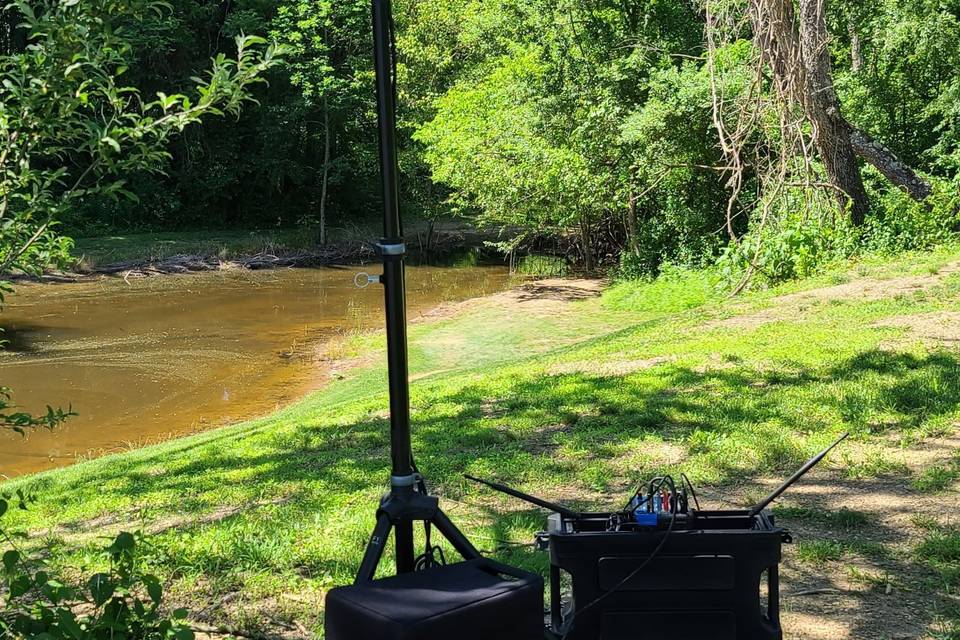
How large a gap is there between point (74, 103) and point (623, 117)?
17286 mm

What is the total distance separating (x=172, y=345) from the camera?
1742cm

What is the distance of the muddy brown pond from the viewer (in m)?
12.1

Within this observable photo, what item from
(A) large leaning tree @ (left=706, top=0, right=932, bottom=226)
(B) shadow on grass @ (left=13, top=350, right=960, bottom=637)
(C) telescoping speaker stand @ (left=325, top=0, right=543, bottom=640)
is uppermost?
(A) large leaning tree @ (left=706, top=0, right=932, bottom=226)

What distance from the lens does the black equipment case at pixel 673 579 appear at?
8.09 ft

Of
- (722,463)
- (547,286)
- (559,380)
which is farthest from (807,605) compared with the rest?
(547,286)

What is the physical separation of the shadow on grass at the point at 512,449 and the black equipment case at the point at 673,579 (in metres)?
1.14

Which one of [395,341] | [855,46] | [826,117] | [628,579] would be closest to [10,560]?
[395,341]

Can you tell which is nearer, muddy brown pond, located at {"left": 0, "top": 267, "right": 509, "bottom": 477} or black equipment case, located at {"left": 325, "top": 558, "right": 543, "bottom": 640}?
black equipment case, located at {"left": 325, "top": 558, "right": 543, "bottom": 640}

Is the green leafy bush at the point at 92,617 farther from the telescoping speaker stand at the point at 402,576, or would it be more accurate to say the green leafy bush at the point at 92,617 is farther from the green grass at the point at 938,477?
the green grass at the point at 938,477

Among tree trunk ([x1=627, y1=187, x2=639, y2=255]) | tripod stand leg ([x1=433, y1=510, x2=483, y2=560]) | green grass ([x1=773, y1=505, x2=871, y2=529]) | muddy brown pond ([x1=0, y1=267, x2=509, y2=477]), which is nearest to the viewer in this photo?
tripod stand leg ([x1=433, y1=510, x2=483, y2=560])

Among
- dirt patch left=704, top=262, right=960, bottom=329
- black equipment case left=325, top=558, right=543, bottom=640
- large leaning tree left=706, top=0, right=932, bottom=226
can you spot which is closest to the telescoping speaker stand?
black equipment case left=325, top=558, right=543, bottom=640

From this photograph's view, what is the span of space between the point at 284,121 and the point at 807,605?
1261 inches

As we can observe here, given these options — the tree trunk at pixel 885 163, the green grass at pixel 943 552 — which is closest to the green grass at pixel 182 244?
the tree trunk at pixel 885 163

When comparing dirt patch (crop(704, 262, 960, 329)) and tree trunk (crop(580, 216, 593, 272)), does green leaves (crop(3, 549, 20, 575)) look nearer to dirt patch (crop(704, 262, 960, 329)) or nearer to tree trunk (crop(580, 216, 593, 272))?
dirt patch (crop(704, 262, 960, 329))
